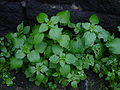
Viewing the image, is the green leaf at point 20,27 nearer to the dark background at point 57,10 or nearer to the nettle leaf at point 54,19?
the dark background at point 57,10

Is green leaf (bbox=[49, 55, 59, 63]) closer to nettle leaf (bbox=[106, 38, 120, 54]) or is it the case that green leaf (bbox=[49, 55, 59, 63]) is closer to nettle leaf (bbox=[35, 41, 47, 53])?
nettle leaf (bbox=[35, 41, 47, 53])

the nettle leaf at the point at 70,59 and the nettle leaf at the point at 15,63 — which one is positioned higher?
the nettle leaf at the point at 70,59

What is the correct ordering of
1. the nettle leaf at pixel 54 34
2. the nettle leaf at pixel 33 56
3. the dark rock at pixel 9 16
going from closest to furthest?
the nettle leaf at pixel 54 34, the nettle leaf at pixel 33 56, the dark rock at pixel 9 16

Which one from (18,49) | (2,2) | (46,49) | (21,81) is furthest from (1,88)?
(2,2)

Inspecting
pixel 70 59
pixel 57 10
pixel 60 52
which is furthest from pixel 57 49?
pixel 57 10

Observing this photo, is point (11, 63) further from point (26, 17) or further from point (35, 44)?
point (26, 17)

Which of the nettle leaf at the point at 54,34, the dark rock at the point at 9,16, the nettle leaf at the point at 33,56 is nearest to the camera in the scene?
the nettle leaf at the point at 54,34

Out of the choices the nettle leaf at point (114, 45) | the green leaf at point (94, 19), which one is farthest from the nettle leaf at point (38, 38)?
the nettle leaf at point (114, 45)

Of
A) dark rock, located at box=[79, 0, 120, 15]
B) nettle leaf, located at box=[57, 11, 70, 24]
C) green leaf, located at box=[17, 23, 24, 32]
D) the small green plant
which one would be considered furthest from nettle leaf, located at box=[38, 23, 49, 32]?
dark rock, located at box=[79, 0, 120, 15]
